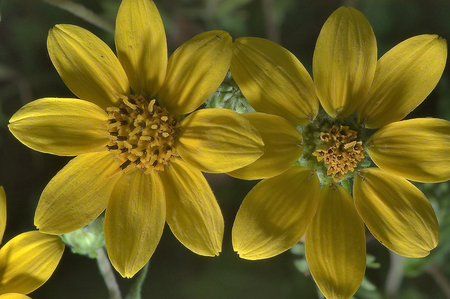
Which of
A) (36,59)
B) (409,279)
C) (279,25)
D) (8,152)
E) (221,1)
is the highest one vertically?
(221,1)

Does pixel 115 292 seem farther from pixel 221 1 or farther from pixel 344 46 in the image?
pixel 221 1

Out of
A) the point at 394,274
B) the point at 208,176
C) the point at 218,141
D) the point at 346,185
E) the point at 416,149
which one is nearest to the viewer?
the point at 218,141

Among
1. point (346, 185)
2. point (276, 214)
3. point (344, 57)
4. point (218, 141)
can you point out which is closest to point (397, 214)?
point (346, 185)

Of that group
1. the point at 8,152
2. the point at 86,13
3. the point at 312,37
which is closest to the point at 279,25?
the point at 312,37

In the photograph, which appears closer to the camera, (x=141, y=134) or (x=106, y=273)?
(x=141, y=134)

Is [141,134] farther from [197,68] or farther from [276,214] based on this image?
[276,214]

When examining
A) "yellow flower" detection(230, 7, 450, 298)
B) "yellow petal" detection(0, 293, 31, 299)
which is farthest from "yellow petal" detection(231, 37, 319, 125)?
"yellow petal" detection(0, 293, 31, 299)

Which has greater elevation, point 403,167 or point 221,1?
point 221,1
